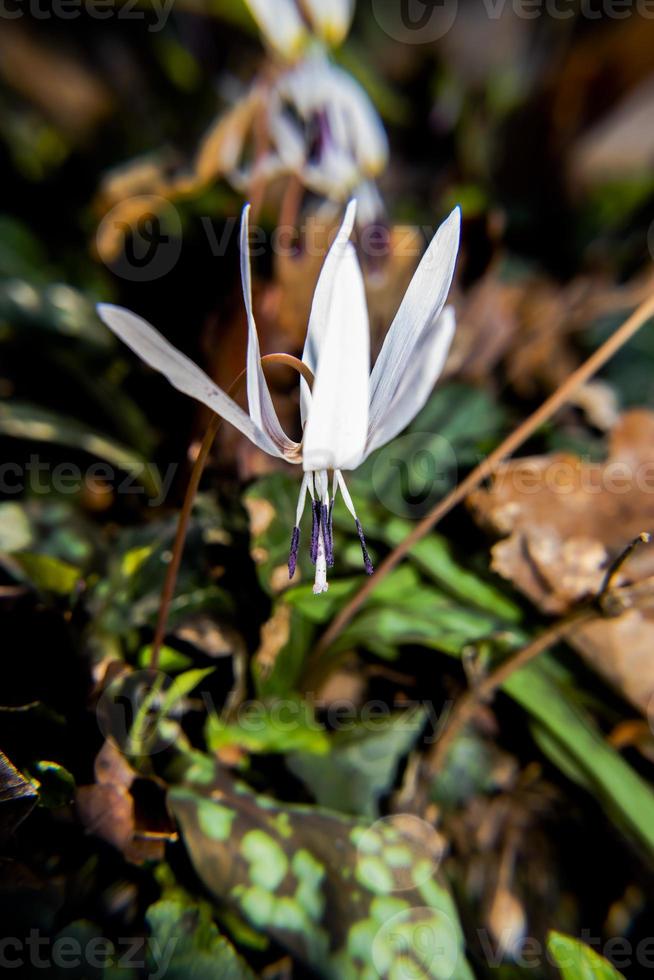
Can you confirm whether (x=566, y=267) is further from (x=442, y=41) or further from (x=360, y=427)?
(x=360, y=427)

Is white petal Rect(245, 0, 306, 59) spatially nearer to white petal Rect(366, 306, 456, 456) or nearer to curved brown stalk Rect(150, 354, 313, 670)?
curved brown stalk Rect(150, 354, 313, 670)

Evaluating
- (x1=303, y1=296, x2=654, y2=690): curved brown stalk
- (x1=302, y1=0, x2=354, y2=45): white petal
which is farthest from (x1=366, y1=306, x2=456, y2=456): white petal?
(x1=302, y1=0, x2=354, y2=45): white petal

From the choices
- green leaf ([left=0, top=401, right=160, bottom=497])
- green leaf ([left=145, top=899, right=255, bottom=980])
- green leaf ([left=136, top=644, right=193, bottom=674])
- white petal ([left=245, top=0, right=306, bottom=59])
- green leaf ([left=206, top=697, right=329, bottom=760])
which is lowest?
green leaf ([left=145, top=899, right=255, bottom=980])

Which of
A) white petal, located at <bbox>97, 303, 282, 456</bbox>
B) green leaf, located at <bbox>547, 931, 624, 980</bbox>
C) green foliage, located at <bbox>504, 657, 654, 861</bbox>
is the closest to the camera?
white petal, located at <bbox>97, 303, 282, 456</bbox>

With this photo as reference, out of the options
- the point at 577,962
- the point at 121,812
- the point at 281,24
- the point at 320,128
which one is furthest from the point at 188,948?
the point at 281,24

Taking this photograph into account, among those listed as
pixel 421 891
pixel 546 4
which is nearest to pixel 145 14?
pixel 546 4

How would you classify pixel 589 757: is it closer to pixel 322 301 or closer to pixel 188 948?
pixel 188 948
